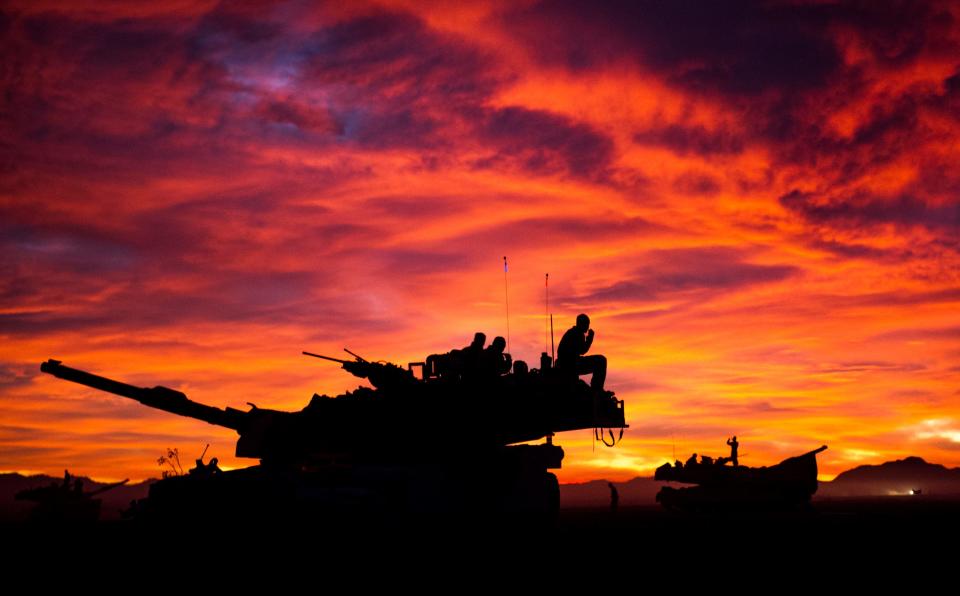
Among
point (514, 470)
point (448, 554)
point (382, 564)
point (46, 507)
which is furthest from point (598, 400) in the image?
point (46, 507)

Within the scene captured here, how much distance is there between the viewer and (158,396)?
18906 mm

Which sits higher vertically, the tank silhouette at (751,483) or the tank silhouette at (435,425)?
the tank silhouette at (435,425)

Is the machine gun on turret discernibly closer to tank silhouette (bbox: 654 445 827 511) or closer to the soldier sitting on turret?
the soldier sitting on turret

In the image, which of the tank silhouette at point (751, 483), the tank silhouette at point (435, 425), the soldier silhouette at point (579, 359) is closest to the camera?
the tank silhouette at point (435, 425)

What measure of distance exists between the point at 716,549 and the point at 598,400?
21.0 feet

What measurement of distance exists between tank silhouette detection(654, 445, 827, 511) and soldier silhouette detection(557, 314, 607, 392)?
3543 cm

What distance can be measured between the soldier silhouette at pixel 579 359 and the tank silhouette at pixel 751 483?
35426 mm

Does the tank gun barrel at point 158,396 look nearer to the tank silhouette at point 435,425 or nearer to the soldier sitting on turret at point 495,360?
the tank silhouette at point 435,425

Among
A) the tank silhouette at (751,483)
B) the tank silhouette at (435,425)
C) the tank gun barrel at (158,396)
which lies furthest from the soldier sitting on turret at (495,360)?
the tank silhouette at (751,483)

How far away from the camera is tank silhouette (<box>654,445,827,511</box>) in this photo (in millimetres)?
49812

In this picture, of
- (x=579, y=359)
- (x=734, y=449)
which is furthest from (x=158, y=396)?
(x=734, y=449)

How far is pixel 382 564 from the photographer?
14539mm

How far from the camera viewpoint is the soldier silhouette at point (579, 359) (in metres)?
18.0

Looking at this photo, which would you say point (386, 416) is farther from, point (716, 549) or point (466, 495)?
point (716, 549)
